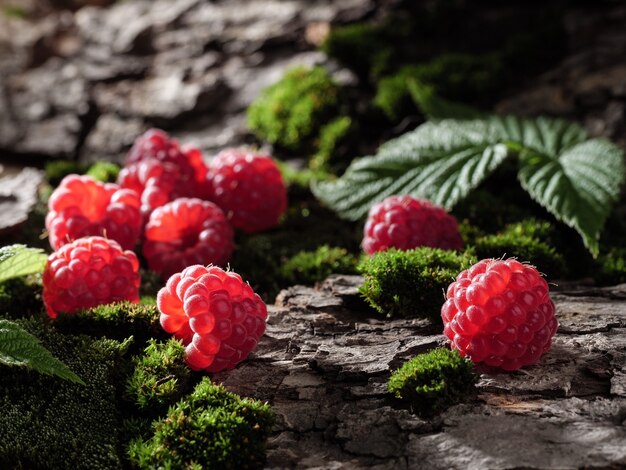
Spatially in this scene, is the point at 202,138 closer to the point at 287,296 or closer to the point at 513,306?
the point at 287,296

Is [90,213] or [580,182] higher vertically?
[580,182]

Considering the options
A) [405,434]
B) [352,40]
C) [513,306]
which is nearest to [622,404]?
[513,306]

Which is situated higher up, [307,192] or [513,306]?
[513,306]

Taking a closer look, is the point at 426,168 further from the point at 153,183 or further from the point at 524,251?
the point at 153,183

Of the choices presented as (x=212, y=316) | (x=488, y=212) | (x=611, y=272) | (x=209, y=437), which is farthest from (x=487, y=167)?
(x=209, y=437)

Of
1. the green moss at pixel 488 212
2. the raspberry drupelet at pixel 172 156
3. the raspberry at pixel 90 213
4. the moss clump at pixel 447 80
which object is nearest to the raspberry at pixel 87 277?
the raspberry at pixel 90 213
